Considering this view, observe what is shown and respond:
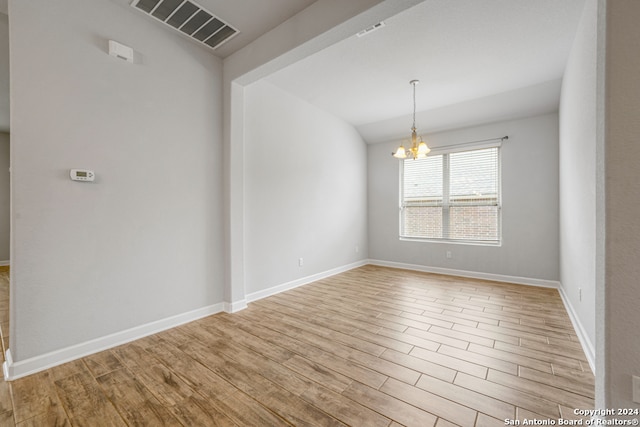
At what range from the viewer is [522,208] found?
179 inches

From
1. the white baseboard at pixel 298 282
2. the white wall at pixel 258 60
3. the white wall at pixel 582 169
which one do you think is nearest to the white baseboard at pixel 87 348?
the white wall at pixel 258 60

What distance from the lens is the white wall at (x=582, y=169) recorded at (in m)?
2.12

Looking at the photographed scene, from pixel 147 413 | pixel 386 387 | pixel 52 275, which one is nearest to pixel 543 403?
pixel 386 387

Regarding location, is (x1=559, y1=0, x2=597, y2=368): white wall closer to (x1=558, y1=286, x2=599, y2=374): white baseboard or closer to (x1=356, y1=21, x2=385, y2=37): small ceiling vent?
(x1=558, y1=286, x2=599, y2=374): white baseboard

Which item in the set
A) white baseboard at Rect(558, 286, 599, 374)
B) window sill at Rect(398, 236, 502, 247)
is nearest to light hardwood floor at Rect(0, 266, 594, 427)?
white baseboard at Rect(558, 286, 599, 374)

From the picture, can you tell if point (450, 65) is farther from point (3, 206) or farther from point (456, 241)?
point (3, 206)

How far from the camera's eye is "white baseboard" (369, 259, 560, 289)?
4.32 m

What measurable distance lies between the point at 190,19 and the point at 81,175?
1748 millimetres

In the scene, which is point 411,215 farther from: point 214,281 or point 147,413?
point 147,413

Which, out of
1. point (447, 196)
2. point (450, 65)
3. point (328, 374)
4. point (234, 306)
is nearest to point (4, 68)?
point (234, 306)

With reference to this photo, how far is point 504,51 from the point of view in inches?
120

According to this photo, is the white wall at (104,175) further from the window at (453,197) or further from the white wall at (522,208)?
the white wall at (522,208)

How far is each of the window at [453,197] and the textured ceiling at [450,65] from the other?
0.70m
